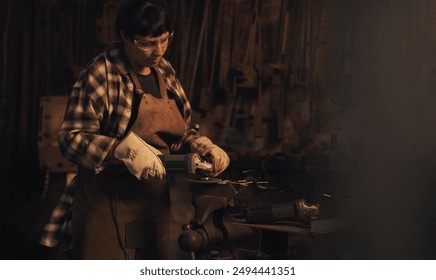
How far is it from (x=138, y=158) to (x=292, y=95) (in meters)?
1.50

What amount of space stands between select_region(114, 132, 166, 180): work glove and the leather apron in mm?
112

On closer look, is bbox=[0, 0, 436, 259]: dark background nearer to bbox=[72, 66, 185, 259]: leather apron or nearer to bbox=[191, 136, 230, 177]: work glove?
bbox=[191, 136, 230, 177]: work glove

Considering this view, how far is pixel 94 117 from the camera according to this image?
9.21 feet

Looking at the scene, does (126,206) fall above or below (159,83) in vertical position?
below

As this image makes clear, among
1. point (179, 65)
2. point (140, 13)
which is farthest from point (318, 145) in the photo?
point (140, 13)

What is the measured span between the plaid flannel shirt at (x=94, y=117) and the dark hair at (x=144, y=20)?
133 mm

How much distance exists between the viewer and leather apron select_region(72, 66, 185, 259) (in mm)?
2875

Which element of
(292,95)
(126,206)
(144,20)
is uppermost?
(144,20)

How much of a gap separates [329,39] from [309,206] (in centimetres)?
120

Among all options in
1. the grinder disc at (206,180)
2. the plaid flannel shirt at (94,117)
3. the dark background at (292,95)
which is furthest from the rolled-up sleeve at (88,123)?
the dark background at (292,95)

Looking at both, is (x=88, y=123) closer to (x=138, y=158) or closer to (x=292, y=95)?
(x=138, y=158)

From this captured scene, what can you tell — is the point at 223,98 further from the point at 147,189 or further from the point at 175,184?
the point at 147,189

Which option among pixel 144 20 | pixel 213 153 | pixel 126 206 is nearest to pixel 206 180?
pixel 213 153

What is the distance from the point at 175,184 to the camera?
4.39 metres
